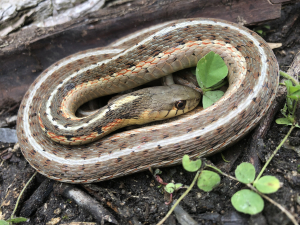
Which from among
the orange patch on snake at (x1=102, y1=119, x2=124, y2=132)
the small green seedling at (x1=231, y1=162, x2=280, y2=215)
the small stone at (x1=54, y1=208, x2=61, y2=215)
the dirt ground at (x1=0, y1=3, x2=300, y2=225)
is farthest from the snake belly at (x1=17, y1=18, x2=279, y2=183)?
the small green seedling at (x1=231, y1=162, x2=280, y2=215)

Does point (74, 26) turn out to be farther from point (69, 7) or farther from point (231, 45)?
point (231, 45)

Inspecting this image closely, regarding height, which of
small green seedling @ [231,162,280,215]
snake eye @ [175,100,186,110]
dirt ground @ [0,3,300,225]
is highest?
snake eye @ [175,100,186,110]

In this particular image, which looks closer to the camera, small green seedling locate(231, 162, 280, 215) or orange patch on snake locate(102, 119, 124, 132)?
small green seedling locate(231, 162, 280, 215)

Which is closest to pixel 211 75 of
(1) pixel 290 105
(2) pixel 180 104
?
(2) pixel 180 104

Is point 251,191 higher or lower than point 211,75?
lower

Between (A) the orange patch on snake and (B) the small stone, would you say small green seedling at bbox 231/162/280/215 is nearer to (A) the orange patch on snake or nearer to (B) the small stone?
(A) the orange patch on snake

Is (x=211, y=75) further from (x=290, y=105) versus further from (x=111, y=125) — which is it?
(x=111, y=125)

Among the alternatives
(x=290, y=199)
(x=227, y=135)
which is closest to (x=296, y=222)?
(x=290, y=199)
